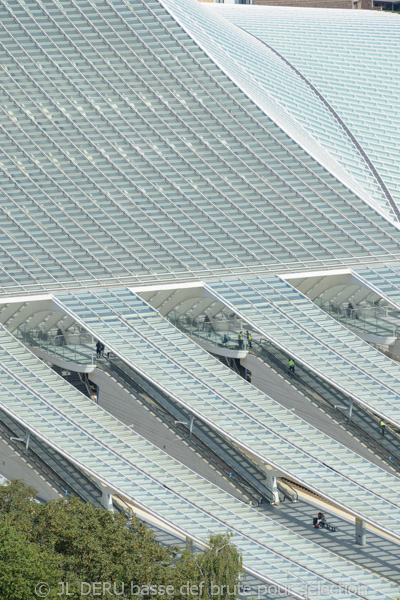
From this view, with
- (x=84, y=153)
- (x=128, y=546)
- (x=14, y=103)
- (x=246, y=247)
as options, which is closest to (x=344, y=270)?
(x=246, y=247)

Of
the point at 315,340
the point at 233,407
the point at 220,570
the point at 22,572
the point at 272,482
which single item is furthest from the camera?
the point at 315,340

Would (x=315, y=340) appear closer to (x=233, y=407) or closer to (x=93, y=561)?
(x=233, y=407)

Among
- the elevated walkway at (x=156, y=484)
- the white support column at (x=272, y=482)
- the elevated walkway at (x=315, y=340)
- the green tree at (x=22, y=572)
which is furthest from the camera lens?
the elevated walkway at (x=315, y=340)

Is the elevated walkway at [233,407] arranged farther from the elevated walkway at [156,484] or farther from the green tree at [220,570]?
the green tree at [220,570]

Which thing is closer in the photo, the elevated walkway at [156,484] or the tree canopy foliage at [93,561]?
the tree canopy foliage at [93,561]

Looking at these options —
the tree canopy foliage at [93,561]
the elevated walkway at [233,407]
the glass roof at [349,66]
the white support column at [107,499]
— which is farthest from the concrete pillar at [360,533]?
the glass roof at [349,66]

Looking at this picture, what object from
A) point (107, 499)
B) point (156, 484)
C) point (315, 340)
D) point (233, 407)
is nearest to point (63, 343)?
point (233, 407)

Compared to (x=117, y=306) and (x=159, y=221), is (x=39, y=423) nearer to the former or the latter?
(x=117, y=306)

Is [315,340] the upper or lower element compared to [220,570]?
upper
